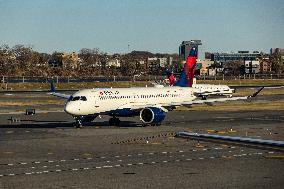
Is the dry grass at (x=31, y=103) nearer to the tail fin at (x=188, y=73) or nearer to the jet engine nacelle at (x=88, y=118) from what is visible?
the tail fin at (x=188, y=73)

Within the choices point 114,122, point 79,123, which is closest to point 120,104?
point 114,122

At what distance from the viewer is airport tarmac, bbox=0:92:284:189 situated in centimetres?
2794

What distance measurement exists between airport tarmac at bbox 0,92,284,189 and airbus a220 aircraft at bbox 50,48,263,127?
139 centimetres

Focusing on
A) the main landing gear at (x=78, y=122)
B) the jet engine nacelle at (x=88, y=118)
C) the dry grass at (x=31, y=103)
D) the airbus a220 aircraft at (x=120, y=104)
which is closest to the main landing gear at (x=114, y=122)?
the airbus a220 aircraft at (x=120, y=104)

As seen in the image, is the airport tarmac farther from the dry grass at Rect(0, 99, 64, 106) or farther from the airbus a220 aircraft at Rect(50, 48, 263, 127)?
the dry grass at Rect(0, 99, 64, 106)

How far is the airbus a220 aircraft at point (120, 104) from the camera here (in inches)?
2226

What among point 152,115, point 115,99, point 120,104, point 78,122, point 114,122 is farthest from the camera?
point 114,122

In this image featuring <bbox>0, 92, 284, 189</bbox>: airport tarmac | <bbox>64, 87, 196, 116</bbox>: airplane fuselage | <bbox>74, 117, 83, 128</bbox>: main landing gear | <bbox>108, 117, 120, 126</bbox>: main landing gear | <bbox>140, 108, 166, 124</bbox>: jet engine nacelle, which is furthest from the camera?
<bbox>108, 117, 120, 126</bbox>: main landing gear

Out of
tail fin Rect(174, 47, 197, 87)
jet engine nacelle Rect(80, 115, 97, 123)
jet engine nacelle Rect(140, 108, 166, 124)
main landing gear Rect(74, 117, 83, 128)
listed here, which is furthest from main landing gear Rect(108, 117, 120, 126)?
tail fin Rect(174, 47, 197, 87)

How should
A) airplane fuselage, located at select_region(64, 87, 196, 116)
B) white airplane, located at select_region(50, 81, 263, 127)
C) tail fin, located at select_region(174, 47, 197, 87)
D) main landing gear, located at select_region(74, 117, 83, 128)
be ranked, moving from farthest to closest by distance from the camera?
1. tail fin, located at select_region(174, 47, 197, 87)
2. main landing gear, located at select_region(74, 117, 83, 128)
3. white airplane, located at select_region(50, 81, 263, 127)
4. airplane fuselage, located at select_region(64, 87, 196, 116)

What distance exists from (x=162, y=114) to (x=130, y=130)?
458 centimetres

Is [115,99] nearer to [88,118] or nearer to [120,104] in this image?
[120,104]

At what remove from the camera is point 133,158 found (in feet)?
120

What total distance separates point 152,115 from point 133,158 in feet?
70.8
